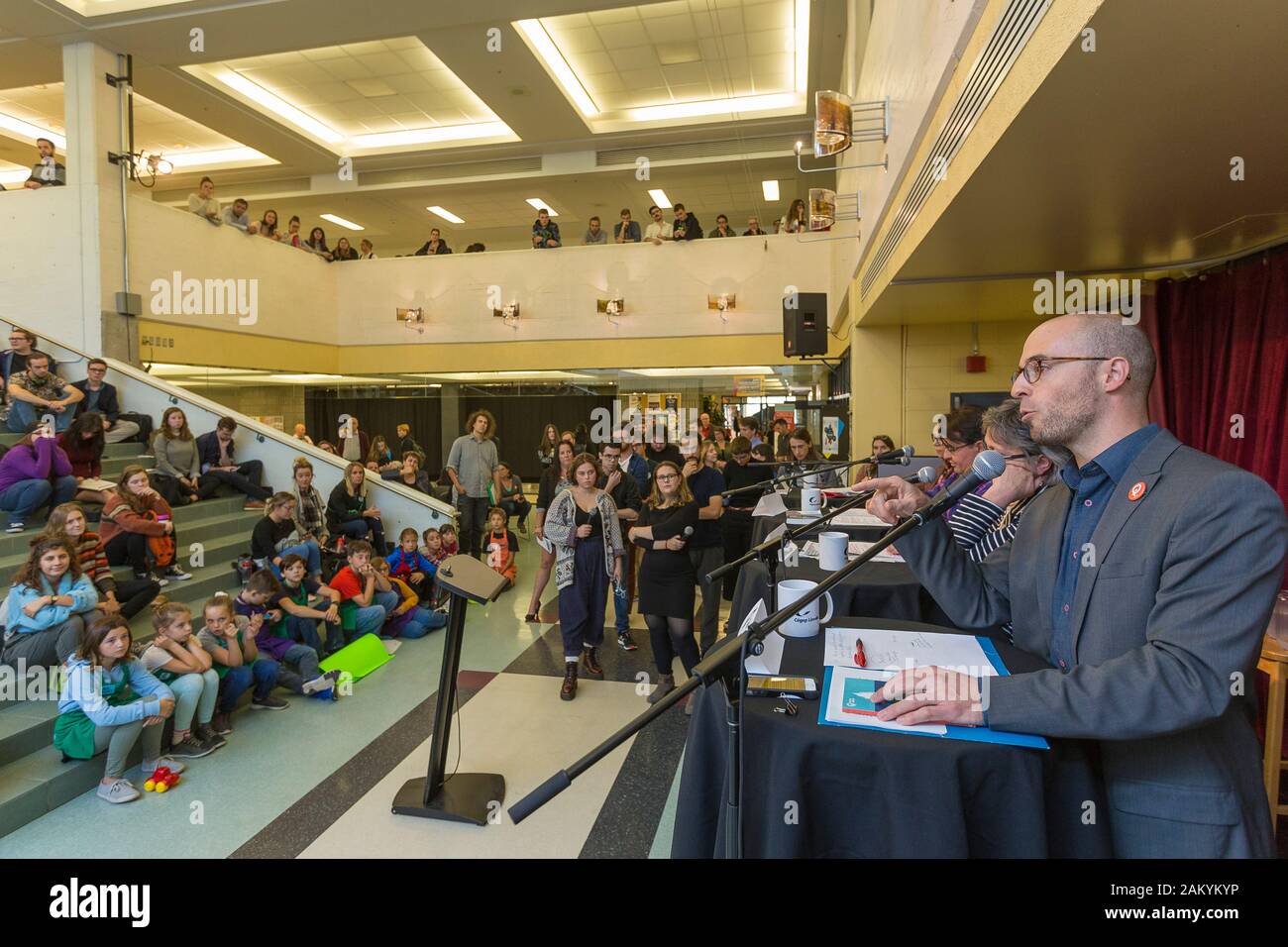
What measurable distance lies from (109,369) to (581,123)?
771 cm

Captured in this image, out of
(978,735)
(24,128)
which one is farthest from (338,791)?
(24,128)

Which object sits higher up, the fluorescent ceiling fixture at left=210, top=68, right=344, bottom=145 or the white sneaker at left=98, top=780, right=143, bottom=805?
the fluorescent ceiling fixture at left=210, top=68, right=344, bottom=145

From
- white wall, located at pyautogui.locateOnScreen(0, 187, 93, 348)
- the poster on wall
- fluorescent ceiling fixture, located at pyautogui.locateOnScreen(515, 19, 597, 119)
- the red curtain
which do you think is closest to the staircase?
white wall, located at pyautogui.locateOnScreen(0, 187, 93, 348)

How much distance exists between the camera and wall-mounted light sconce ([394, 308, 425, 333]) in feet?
40.2

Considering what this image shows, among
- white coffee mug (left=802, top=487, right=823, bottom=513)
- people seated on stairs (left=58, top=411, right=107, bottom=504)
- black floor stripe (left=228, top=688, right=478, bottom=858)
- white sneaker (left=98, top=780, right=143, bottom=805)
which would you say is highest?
people seated on stairs (left=58, top=411, right=107, bottom=504)

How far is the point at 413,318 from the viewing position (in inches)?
484

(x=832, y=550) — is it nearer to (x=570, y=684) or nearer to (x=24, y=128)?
(x=570, y=684)

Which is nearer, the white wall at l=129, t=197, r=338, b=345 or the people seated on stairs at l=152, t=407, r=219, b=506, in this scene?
the people seated on stairs at l=152, t=407, r=219, b=506

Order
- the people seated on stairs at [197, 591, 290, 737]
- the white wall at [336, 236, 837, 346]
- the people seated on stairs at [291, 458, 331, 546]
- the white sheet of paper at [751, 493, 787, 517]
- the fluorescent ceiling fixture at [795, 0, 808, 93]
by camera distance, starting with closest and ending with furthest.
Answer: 1. the people seated on stairs at [197, 591, 290, 737]
2. the white sheet of paper at [751, 493, 787, 517]
3. the people seated on stairs at [291, 458, 331, 546]
4. the fluorescent ceiling fixture at [795, 0, 808, 93]
5. the white wall at [336, 236, 837, 346]

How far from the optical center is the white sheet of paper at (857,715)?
1412mm

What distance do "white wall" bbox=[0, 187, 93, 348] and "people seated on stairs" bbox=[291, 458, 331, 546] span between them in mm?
3760

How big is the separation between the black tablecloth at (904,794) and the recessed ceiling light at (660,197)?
13959mm

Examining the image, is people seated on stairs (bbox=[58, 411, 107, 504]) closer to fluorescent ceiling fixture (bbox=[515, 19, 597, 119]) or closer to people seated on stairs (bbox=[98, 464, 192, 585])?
people seated on stairs (bbox=[98, 464, 192, 585])

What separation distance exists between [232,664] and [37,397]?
4.09 metres
